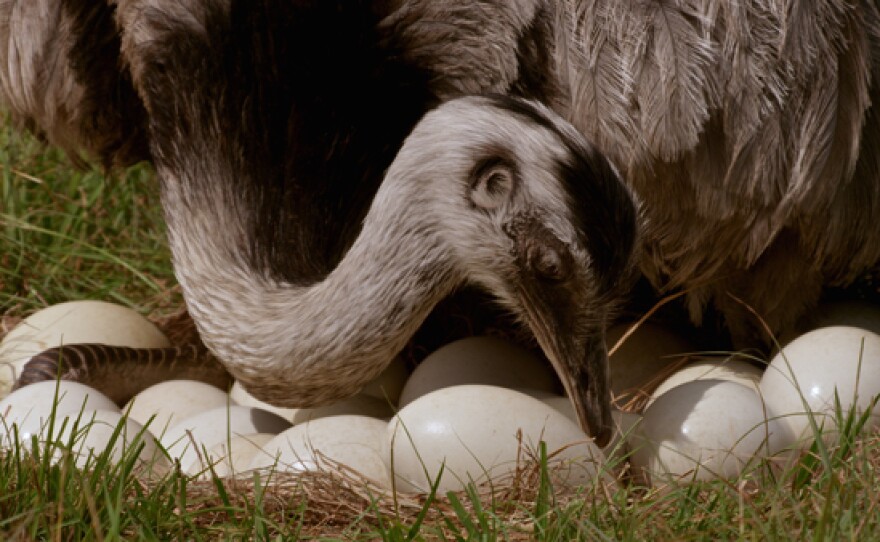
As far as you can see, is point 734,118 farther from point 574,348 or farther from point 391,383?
point 391,383

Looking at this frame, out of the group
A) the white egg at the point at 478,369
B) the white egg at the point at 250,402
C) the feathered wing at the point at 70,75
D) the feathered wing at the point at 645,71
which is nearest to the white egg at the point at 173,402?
the white egg at the point at 250,402

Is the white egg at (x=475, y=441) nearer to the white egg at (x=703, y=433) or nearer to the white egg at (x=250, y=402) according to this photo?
the white egg at (x=703, y=433)

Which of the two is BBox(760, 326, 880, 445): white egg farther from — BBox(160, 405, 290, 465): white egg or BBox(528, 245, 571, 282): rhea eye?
BBox(160, 405, 290, 465): white egg

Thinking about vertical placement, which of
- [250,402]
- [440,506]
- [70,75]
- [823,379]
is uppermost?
[70,75]

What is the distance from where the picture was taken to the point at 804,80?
11.2ft

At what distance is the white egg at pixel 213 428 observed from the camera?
126 inches

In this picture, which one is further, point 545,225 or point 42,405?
point 42,405

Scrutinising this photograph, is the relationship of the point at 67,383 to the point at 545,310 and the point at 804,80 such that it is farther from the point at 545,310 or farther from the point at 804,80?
the point at 804,80

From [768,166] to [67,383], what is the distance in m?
1.76

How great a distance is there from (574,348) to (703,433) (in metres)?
0.33

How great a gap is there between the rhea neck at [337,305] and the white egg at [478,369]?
37 centimetres

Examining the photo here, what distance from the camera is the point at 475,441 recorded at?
9.21ft

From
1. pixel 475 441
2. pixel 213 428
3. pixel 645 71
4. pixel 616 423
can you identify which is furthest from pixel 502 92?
pixel 213 428

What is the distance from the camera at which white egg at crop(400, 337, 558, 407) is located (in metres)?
3.50
